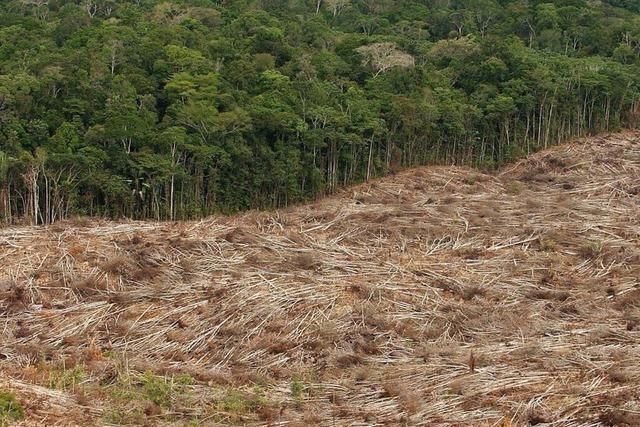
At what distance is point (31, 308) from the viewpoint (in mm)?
10008

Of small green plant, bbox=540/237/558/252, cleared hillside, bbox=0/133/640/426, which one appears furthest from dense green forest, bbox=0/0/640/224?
small green plant, bbox=540/237/558/252

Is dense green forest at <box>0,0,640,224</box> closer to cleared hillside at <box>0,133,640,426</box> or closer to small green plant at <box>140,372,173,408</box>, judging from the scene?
cleared hillside at <box>0,133,640,426</box>

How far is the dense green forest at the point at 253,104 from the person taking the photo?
17266mm

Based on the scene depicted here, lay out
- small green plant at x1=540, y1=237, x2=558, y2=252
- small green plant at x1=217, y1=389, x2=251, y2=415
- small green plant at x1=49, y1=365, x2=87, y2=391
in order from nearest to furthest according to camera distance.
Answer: small green plant at x1=217, y1=389, x2=251, y2=415, small green plant at x1=49, y1=365, x2=87, y2=391, small green plant at x1=540, y1=237, x2=558, y2=252

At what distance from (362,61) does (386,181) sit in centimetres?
530

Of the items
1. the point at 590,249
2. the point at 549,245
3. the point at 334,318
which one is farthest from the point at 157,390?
the point at 590,249

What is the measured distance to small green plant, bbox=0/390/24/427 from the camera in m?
5.96

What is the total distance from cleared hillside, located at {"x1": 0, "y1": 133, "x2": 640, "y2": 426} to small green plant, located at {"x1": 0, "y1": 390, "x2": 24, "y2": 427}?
106mm

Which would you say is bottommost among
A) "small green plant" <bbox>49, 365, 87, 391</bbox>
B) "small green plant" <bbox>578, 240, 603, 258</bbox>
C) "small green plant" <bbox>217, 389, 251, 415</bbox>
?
"small green plant" <bbox>217, 389, 251, 415</bbox>

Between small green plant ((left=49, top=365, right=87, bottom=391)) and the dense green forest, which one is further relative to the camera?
the dense green forest

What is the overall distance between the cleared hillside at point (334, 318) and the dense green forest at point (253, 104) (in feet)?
12.7

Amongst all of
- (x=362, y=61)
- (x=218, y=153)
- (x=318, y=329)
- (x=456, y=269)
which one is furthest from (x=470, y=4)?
(x=318, y=329)

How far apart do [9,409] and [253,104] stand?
46.2ft

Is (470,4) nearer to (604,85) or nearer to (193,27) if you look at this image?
(604,85)
